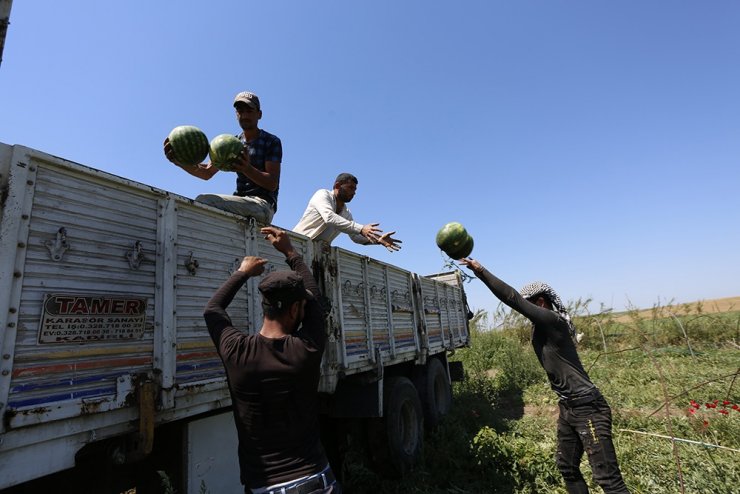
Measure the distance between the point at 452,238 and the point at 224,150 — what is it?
100 inches

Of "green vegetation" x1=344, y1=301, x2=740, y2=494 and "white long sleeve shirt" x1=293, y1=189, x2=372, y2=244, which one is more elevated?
"white long sleeve shirt" x1=293, y1=189, x2=372, y2=244

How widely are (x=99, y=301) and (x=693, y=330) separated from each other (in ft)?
59.8

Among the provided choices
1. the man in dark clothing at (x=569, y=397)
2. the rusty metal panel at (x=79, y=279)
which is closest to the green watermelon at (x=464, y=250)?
the man in dark clothing at (x=569, y=397)

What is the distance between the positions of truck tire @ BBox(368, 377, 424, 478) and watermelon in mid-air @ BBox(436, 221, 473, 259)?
2.02m

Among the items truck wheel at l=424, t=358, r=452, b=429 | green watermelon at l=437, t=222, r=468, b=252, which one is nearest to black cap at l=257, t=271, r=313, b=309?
green watermelon at l=437, t=222, r=468, b=252

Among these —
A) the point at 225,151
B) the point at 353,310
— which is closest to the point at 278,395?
the point at 225,151

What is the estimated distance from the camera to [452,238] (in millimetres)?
4426

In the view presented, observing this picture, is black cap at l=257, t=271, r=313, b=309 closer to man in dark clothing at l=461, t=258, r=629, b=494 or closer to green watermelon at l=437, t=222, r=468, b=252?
man in dark clothing at l=461, t=258, r=629, b=494

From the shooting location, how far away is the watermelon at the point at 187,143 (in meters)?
2.99

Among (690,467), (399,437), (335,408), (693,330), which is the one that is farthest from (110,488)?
(693,330)

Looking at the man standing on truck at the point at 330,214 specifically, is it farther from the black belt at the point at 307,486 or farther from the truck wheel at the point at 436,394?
the truck wheel at the point at 436,394

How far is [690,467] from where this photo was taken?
14.7ft

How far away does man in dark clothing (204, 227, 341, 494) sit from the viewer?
1959 millimetres

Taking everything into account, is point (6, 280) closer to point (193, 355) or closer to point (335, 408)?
point (193, 355)
